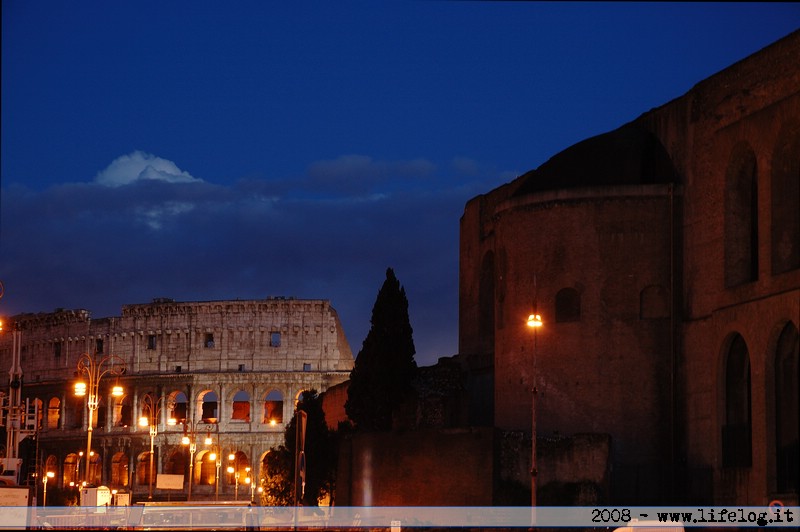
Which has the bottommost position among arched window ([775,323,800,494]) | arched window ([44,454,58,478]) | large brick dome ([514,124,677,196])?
arched window ([44,454,58,478])

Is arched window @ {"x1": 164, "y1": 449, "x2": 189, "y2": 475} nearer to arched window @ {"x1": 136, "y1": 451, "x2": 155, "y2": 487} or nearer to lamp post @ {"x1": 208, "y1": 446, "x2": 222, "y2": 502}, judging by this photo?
arched window @ {"x1": 136, "y1": 451, "x2": 155, "y2": 487}

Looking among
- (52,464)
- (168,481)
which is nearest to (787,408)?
(168,481)

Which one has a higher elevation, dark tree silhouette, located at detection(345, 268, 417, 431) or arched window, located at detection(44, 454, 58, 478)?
dark tree silhouette, located at detection(345, 268, 417, 431)

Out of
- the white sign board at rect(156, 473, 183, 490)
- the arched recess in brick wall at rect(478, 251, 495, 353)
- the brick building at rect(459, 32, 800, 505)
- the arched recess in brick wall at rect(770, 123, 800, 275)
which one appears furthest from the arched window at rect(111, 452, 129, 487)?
the arched recess in brick wall at rect(770, 123, 800, 275)

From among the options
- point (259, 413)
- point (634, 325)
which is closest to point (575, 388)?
point (634, 325)

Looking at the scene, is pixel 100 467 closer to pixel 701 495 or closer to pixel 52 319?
pixel 52 319

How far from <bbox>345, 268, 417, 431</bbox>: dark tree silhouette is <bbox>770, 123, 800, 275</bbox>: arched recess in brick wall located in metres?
18.5

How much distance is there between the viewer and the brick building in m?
44.9

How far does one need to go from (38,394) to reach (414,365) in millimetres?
65187

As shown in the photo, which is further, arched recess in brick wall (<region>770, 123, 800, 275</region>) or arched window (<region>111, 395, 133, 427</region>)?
arched window (<region>111, 395, 133, 427</region>)

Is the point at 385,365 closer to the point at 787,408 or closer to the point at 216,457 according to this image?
the point at 787,408

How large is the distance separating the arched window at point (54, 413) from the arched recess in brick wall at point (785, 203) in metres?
81.7

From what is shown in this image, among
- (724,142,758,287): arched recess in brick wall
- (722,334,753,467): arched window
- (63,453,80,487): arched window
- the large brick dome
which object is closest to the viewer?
(722,334,753,467): arched window

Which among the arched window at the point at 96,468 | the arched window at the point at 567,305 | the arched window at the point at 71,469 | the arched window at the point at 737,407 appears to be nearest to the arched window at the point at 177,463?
the arched window at the point at 96,468
